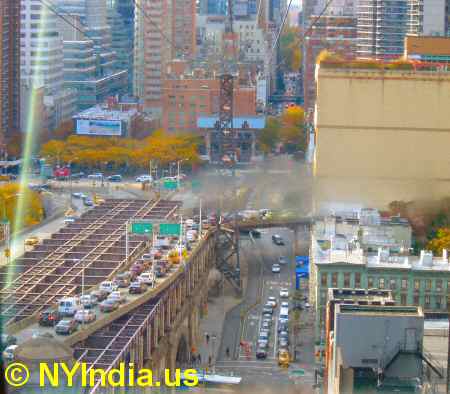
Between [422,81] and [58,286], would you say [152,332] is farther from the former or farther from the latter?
[422,81]

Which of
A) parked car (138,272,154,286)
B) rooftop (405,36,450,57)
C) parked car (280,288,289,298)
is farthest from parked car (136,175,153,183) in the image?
parked car (138,272,154,286)

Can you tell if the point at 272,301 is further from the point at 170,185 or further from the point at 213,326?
the point at 170,185

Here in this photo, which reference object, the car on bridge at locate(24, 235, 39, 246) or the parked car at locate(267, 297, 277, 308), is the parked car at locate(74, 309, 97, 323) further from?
the car on bridge at locate(24, 235, 39, 246)

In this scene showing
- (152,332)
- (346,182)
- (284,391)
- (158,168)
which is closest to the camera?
(284,391)

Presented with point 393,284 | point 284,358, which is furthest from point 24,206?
point 284,358

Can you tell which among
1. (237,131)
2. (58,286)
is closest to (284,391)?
(58,286)

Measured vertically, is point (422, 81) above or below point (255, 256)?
above
